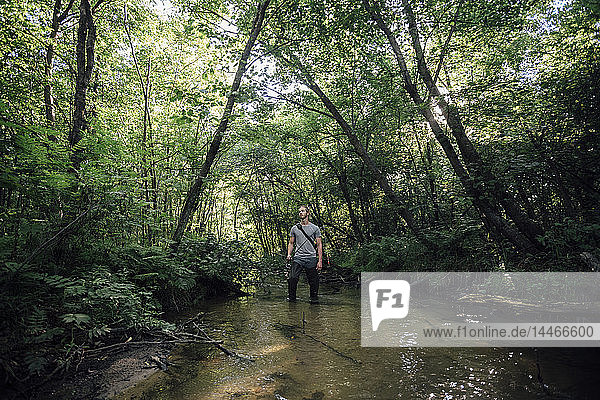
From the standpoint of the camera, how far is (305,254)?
7.67 meters

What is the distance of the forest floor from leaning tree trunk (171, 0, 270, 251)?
→ 3564 millimetres

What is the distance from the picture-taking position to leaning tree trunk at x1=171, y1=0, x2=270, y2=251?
7645 millimetres

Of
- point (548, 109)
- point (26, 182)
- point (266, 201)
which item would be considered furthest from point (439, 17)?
point (266, 201)

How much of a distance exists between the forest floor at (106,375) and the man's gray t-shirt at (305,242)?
157 inches

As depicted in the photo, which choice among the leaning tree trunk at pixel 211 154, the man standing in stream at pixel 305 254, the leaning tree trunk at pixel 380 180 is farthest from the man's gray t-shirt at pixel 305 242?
the leaning tree trunk at pixel 380 180

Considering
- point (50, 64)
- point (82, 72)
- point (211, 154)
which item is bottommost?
point (211, 154)

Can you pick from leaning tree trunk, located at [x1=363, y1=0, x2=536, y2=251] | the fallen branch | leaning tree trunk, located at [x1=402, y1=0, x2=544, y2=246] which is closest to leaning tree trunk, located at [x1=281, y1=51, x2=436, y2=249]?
leaning tree trunk, located at [x1=363, y1=0, x2=536, y2=251]

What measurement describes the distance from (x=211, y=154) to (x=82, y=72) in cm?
297

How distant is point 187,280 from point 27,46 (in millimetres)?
6402

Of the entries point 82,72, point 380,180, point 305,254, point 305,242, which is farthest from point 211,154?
point 380,180

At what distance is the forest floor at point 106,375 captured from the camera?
2.80 metres

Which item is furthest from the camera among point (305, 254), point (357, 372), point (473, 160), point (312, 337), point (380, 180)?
point (380, 180)

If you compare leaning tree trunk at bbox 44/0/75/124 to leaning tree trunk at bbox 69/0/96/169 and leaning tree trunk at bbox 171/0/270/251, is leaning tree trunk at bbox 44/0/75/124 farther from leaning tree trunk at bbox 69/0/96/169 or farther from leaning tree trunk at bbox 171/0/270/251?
leaning tree trunk at bbox 171/0/270/251

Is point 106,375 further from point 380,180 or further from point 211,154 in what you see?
point 380,180
